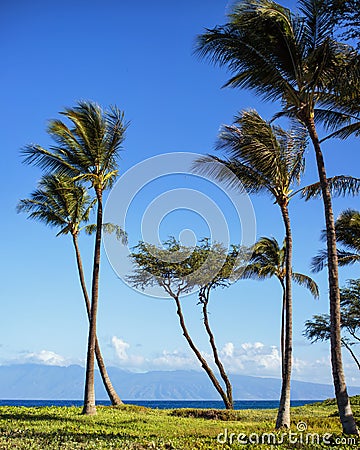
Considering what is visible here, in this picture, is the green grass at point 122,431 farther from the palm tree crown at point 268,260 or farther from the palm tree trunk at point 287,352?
the palm tree crown at point 268,260

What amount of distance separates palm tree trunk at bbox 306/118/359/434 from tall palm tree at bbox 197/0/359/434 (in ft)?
0.08

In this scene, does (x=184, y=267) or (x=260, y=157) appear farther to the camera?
(x=184, y=267)

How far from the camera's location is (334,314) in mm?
12531

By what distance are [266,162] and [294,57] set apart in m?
3.19

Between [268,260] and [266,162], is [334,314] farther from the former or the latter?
[268,260]

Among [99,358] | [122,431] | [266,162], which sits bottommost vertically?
[122,431]

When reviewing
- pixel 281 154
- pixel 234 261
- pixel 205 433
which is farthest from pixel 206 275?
pixel 205 433

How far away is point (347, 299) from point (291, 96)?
24.7 m

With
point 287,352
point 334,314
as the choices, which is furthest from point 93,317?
point 334,314

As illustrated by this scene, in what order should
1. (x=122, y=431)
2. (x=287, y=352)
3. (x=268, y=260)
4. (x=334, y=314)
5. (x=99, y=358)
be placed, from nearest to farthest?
(x=334, y=314), (x=122, y=431), (x=287, y=352), (x=99, y=358), (x=268, y=260)

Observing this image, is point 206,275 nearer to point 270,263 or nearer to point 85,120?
point 270,263

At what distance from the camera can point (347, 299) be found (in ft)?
118

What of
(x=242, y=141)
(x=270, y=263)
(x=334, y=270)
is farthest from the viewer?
(x=270, y=263)

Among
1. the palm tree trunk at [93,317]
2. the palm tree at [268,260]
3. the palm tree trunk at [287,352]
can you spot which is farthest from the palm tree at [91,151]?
the palm tree at [268,260]
